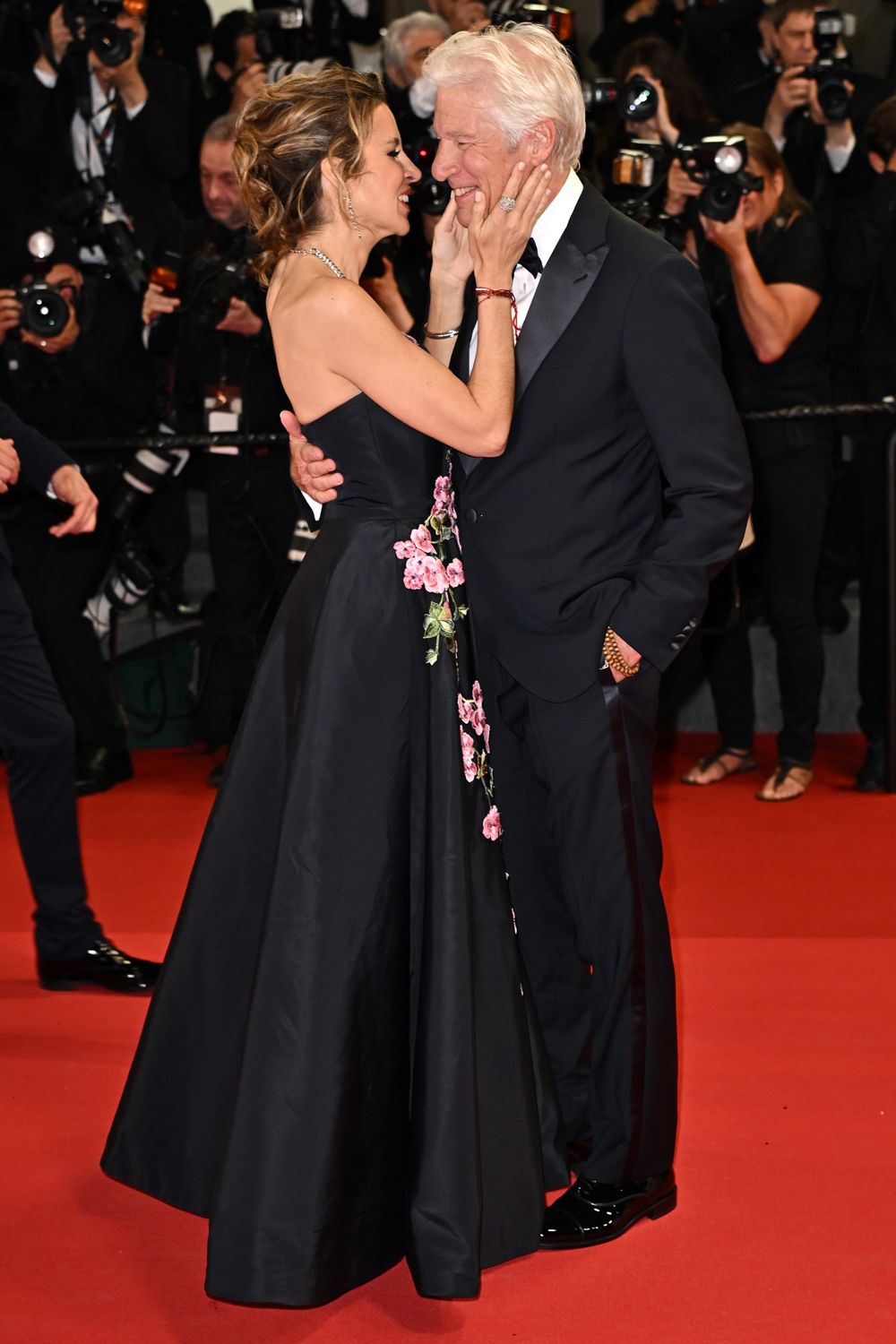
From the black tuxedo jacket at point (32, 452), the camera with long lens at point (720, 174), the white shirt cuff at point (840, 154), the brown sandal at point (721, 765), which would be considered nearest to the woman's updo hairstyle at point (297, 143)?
the black tuxedo jacket at point (32, 452)

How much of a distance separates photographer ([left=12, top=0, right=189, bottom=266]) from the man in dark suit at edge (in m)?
1.95

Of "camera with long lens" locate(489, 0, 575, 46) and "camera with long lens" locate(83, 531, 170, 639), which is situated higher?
"camera with long lens" locate(489, 0, 575, 46)

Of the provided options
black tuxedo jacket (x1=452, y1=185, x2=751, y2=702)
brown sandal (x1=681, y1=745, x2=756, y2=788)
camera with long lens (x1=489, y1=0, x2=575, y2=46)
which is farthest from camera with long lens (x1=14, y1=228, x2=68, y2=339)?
black tuxedo jacket (x1=452, y1=185, x2=751, y2=702)

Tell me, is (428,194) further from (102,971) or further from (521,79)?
(521,79)

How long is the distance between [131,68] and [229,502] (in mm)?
1406

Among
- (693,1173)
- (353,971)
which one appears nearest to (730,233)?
(693,1173)

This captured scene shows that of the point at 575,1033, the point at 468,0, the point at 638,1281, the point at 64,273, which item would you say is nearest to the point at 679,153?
the point at 468,0

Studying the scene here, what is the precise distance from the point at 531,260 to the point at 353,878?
0.85 metres

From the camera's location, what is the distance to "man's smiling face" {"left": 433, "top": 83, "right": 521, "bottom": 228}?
2121mm

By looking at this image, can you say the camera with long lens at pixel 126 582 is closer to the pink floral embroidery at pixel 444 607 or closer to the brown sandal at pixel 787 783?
the brown sandal at pixel 787 783

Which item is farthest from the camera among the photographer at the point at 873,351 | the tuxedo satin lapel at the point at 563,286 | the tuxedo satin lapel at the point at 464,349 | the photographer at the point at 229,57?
the photographer at the point at 229,57

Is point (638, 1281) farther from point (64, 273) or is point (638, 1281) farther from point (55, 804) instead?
point (64, 273)

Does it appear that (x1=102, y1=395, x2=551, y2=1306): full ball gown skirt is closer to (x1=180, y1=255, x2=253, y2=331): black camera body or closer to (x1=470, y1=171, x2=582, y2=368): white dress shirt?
(x1=470, y1=171, x2=582, y2=368): white dress shirt

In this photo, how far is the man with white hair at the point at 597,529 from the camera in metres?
2.11
